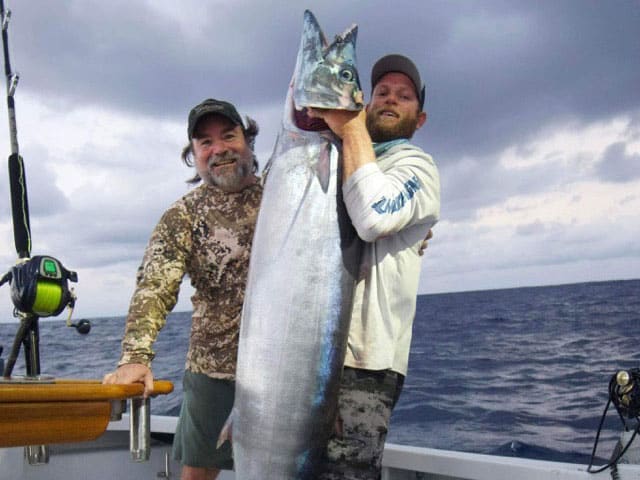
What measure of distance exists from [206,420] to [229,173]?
4.09ft

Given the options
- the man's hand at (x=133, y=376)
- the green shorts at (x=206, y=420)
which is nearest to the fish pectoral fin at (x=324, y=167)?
the man's hand at (x=133, y=376)

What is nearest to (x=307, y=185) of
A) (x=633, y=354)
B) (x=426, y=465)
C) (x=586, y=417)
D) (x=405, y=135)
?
(x=405, y=135)

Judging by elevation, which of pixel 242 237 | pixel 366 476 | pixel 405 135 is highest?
pixel 405 135

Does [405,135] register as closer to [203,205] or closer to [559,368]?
[203,205]

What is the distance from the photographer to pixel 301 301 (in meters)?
2.35

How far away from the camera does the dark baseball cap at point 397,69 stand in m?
2.80

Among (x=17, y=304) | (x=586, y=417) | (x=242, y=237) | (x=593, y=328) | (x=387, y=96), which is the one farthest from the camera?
(x=593, y=328)

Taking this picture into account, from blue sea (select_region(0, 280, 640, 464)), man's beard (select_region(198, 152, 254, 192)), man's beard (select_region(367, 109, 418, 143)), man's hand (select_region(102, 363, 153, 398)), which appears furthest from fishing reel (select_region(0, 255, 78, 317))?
blue sea (select_region(0, 280, 640, 464))

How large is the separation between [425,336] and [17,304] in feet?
64.8

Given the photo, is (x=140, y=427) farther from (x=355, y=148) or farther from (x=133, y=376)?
(x=355, y=148)

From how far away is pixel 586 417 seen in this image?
29.9ft

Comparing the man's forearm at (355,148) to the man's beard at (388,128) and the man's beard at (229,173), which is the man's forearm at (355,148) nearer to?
the man's beard at (388,128)

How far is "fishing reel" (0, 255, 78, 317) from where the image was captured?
9.81 feet

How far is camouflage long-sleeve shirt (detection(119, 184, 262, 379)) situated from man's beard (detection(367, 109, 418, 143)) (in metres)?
0.83
